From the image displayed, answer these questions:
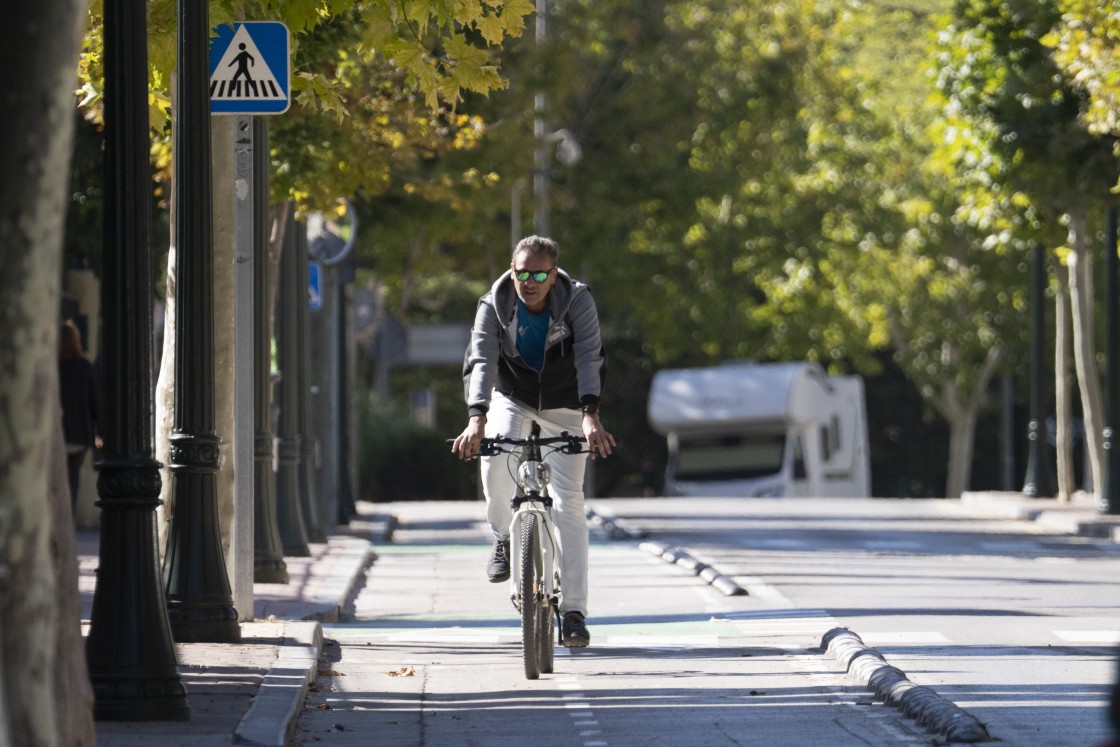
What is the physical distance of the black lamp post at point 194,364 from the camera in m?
10.2

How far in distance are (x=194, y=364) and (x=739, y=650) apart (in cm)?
319

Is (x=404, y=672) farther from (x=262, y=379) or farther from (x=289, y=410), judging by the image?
(x=289, y=410)

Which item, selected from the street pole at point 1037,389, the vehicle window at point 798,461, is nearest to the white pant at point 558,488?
the street pole at point 1037,389

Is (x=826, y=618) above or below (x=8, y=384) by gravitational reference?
below

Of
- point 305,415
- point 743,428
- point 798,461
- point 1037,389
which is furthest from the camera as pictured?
point 798,461

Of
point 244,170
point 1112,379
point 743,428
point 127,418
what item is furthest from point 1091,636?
point 743,428

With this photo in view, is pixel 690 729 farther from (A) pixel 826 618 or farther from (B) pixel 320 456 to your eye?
(B) pixel 320 456

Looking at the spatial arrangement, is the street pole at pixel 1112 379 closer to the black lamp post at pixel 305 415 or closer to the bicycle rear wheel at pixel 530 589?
the black lamp post at pixel 305 415

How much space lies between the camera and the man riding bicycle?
10234 mm

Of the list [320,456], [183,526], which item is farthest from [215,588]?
[320,456]

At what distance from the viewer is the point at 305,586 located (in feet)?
50.9

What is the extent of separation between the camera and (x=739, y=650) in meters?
11.7

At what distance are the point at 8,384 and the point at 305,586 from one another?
33.5ft

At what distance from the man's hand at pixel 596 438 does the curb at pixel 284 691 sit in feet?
5.12
